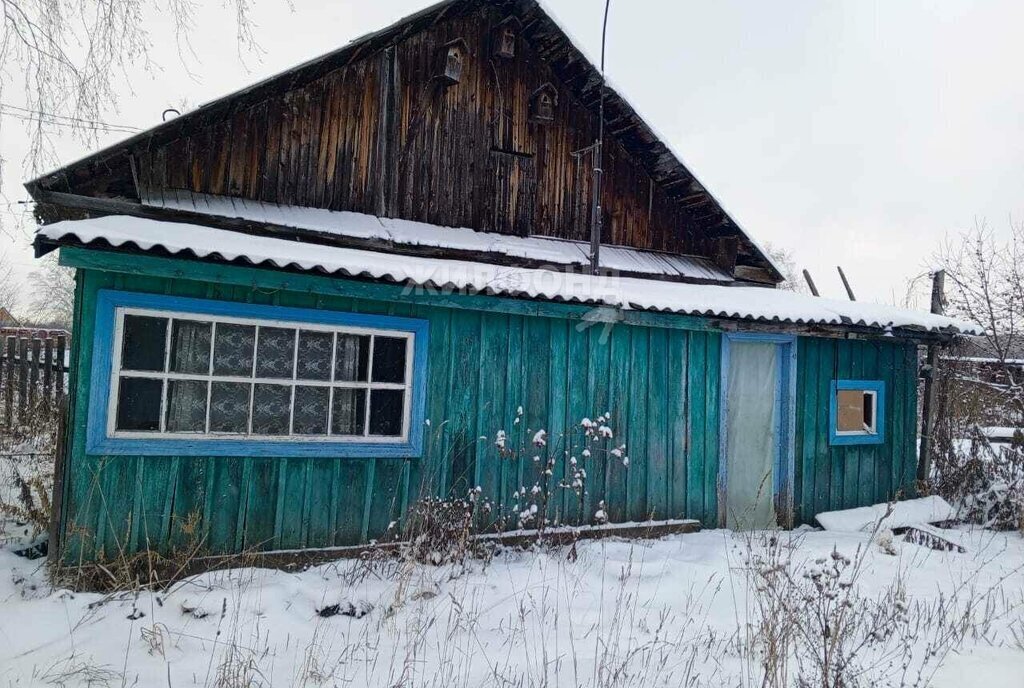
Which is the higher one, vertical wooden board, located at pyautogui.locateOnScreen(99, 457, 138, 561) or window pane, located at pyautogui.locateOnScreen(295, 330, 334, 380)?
window pane, located at pyautogui.locateOnScreen(295, 330, 334, 380)

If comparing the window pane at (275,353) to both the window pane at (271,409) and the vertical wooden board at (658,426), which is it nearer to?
the window pane at (271,409)

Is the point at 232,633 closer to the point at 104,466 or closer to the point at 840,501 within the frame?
the point at 104,466

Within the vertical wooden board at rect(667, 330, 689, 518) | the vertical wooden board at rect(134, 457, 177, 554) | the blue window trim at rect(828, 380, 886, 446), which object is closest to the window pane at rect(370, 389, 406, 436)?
the vertical wooden board at rect(134, 457, 177, 554)

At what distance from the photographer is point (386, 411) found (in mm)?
5574

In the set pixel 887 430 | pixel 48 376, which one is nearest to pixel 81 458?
pixel 48 376

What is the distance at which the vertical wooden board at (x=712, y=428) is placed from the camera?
6.93m

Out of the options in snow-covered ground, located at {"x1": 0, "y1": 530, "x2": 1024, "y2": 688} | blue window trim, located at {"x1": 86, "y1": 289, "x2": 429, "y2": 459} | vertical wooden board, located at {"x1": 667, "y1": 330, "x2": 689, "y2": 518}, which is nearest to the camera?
snow-covered ground, located at {"x1": 0, "y1": 530, "x2": 1024, "y2": 688}

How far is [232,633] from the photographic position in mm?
3842

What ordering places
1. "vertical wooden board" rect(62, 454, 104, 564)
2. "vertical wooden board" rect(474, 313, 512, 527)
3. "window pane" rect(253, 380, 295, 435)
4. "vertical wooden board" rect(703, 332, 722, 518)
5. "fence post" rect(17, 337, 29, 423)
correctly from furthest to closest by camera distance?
"fence post" rect(17, 337, 29, 423) < "vertical wooden board" rect(703, 332, 722, 518) < "vertical wooden board" rect(474, 313, 512, 527) < "window pane" rect(253, 380, 295, 435) < "vertical wooden board" rect(62, 454, 104, 564)

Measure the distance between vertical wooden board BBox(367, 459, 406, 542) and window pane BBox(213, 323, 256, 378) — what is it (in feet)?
4.30

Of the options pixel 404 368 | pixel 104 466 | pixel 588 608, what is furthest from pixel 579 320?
pixel 104 466

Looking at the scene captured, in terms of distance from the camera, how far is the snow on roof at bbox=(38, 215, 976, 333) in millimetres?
4469

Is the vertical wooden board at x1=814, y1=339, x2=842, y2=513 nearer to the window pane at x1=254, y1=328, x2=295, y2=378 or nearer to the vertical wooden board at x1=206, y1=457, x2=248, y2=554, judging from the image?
the window pane at x1=254, y1=328, x2=295, y2=378

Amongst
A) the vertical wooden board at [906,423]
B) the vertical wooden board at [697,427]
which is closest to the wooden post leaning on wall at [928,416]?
the vertical wooden board at [906,423]
